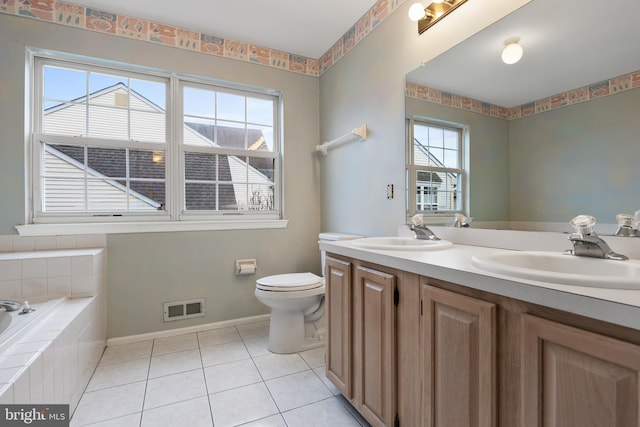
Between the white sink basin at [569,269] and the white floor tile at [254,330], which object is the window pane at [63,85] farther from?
the white sink basin at [569,269]

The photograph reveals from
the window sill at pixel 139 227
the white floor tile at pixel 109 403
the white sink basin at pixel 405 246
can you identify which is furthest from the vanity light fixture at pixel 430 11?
the white floor tile at pixel 109 403

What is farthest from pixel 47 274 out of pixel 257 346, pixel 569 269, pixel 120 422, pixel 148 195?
pixel 569 269

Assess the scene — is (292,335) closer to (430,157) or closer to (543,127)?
(430,157)

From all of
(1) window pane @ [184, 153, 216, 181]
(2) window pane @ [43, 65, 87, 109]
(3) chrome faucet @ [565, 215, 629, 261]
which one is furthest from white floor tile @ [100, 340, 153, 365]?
(3) chrome faucet @ [565, 215, 629, 261]

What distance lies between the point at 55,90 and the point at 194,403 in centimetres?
230

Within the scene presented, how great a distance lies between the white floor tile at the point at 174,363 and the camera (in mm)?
1810

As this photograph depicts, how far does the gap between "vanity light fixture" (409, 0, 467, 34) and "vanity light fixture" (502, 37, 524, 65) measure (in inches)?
15.0

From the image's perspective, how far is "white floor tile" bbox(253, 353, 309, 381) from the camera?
1.79 m

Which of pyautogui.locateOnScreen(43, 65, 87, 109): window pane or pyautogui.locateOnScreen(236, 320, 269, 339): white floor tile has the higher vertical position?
pyautogui.locateOnScreen(43, 65, 87, 109): window pane

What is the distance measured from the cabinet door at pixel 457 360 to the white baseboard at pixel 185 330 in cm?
187

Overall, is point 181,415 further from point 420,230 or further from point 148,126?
point 148,126

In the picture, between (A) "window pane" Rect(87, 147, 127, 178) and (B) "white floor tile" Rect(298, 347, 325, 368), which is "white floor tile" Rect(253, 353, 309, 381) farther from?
(A) "window pane" Rect(87, 147, 127, 178)

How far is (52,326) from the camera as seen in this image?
1324 millimetres

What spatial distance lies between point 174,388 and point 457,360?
4.97ft
